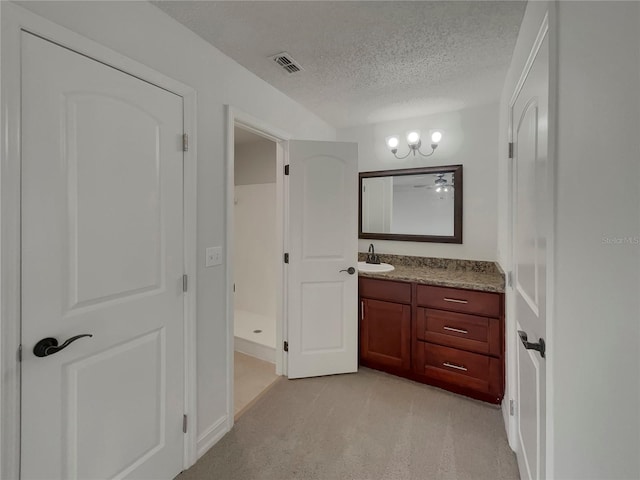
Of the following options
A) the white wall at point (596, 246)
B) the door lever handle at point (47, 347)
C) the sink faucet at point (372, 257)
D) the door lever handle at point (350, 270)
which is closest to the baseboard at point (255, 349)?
the door lever handle at point (350, 270)

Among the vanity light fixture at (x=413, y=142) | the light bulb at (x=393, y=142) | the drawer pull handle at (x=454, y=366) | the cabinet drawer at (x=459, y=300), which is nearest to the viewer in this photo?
the cabinet drawer at (x=459, y=300)

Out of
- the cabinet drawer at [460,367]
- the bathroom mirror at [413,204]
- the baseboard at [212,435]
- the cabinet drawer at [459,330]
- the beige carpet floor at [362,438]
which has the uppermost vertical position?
the bathroom mirror at [413,204]

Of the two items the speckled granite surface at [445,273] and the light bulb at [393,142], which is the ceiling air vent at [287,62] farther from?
the speckled granite surface at [445,273]

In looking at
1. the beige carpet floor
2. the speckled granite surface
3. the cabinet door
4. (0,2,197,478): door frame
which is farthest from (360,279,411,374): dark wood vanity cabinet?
(0,2,197,478): door frame

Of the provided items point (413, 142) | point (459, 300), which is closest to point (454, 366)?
point (459, 300)

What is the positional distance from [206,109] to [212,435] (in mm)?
1934

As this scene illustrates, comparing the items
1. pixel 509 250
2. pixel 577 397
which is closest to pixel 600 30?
pixel 577 397

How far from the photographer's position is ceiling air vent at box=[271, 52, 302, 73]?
177cm

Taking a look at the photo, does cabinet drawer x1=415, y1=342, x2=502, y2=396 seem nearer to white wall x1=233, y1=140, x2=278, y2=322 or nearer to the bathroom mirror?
the bathroom mirror

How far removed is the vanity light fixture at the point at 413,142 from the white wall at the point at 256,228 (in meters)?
1.40

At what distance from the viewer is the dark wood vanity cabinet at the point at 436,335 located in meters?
2.01

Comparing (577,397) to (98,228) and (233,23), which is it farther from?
(233,23)

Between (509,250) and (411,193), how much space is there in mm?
1247

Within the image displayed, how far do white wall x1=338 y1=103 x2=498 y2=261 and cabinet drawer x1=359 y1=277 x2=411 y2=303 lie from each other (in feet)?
2.15
